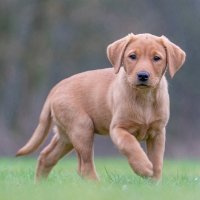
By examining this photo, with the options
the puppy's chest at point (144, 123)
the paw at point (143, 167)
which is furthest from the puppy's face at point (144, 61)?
the paw at point (143, 167)

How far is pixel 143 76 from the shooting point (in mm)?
6613

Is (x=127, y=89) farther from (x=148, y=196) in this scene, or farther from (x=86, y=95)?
(x=148, y=196)

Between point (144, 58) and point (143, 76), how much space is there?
0.87 ft

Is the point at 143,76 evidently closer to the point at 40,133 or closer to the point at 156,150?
the point at 156,150

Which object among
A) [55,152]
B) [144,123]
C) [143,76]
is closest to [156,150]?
[144,123]

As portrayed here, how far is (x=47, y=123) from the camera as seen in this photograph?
793 centimetres

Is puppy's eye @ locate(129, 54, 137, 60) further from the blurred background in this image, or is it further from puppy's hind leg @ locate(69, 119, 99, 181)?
the blurred background

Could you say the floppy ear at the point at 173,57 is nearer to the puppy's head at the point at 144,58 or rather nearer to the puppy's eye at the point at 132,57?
the puppy's head at the point at 144,58

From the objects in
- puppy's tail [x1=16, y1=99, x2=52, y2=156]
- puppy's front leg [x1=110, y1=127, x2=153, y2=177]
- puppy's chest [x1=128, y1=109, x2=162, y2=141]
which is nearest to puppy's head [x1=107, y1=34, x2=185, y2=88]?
puppy's chest [x1=128, y1=109, x2=162, y2=141]

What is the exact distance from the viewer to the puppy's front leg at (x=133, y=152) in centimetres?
635

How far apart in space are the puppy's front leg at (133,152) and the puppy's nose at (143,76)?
1.79 ft

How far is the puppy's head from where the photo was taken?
6.66 metres

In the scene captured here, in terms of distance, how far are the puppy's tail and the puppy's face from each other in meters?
1.40

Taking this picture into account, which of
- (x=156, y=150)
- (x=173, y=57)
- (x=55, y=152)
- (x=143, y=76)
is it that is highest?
(x=173, y=57)
